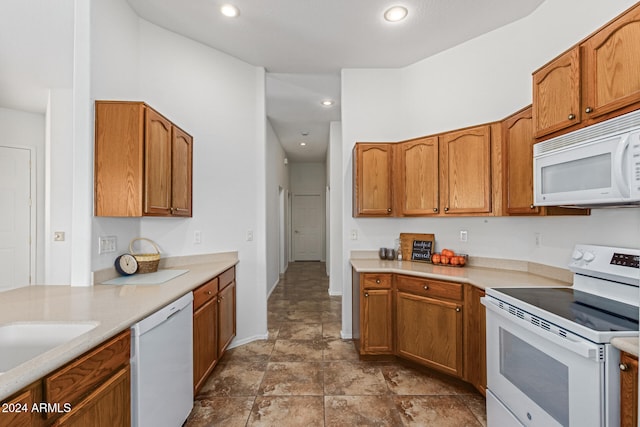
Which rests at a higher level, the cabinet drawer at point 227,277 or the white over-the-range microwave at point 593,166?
the white over-the-range microwave at point 593,166

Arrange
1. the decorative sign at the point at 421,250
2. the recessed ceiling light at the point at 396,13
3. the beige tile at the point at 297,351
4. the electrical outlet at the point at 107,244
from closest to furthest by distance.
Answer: the electrical outlet at the point at 107,244, the recessed ceiling light at the point at 396,13, the beige tile at the point at 297,351, the decorative sign at the point at 421,250

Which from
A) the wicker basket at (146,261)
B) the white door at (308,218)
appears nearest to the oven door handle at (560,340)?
the wicker basket at (146,261)

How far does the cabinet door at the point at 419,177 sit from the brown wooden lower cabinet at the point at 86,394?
2450 mm

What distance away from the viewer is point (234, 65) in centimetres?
318

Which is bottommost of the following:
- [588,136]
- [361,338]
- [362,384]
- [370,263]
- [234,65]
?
[362,384]

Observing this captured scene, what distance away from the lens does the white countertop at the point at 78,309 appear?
35.5 inches

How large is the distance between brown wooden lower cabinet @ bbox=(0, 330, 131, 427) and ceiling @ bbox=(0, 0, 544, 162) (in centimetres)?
182

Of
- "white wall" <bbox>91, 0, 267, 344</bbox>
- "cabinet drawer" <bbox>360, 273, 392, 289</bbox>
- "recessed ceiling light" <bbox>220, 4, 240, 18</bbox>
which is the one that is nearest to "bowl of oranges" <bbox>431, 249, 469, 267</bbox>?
"cabinet drawer" <bbox>360, 273, 392, 289</bbox>

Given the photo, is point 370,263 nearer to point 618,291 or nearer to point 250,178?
point 250,178

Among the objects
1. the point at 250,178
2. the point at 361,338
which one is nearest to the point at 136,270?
the point at 250,178

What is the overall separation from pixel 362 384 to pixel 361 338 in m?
0.40

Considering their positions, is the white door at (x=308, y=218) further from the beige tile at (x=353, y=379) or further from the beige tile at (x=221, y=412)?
the beige tile at (x=221, y=412)

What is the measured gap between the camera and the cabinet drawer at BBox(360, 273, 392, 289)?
2729mm

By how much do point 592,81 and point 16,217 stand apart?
11.3ft
